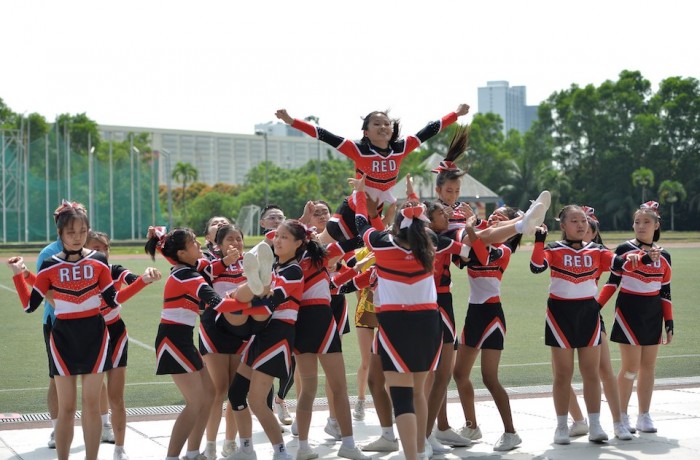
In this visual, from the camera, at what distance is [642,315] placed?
7.68 metres

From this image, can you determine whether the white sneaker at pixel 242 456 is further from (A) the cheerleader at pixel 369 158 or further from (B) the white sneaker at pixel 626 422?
(B) the white sneaker at pixel 626 422

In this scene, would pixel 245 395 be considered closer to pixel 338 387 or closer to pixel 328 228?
pixel 338 387

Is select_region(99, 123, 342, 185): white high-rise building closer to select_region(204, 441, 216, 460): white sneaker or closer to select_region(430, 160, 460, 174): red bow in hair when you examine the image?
select_region(430, 160, 460, 174): red bow in hair

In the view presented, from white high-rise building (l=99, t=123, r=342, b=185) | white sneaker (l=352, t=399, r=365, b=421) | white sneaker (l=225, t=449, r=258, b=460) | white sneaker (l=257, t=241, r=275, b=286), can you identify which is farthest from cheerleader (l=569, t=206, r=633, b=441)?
white high-rise building (l=99, t=123, r=342, b=185)

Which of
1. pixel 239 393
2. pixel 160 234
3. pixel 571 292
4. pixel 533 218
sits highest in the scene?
pixel 533 218

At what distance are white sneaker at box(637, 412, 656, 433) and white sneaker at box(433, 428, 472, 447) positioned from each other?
4.73ft

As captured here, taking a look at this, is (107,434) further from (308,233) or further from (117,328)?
(308,233)

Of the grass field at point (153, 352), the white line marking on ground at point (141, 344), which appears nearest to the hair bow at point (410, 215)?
the grass field at point (153, 352)

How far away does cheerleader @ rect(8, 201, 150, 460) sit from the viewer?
20.4ft

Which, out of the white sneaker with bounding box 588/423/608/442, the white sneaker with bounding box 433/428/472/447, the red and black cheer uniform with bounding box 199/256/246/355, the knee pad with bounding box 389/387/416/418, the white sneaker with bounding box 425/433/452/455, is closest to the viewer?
the knee pad with bounding box 389/387/416/418

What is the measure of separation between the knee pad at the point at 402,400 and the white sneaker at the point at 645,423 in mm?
2443

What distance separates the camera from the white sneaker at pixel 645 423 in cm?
759

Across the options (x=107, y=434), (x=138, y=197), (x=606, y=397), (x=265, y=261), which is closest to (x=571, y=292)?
(x=606, y=397)

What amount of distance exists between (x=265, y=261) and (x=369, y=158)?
5.44 ft
